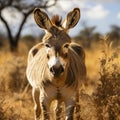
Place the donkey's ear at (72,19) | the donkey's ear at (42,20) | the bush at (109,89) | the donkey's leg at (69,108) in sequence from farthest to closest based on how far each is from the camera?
the bush at (109,89) < the donkey's leg at (69,108) < the donkey's ear at (72,19) < the donkey's ear at (42,20)

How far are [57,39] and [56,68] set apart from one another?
0.50 meters

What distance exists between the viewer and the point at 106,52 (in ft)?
26.9

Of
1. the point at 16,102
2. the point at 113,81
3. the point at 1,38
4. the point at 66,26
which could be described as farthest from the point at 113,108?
the point at 1,38

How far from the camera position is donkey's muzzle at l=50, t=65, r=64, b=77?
6105mm

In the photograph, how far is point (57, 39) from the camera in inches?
252

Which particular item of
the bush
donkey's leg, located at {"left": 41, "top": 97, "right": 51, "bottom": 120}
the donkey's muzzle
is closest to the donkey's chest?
donkey's leg, located at {"left": 41, "top": 97, "right": 51, "bottom": 120}

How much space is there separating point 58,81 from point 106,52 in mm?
1762

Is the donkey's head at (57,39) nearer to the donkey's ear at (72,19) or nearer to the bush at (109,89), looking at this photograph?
the donkey's ear at (72,19)

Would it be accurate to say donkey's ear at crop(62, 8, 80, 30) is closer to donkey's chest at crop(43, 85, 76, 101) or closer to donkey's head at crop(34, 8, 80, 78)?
donkey's head at crop(34, 8, 80, 78)

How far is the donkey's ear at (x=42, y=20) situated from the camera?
21.9ft

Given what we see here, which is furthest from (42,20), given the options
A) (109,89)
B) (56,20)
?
(109,89)

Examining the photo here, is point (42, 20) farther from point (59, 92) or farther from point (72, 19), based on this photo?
point (59, 92)

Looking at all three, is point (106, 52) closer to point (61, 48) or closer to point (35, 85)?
point (35, 85)

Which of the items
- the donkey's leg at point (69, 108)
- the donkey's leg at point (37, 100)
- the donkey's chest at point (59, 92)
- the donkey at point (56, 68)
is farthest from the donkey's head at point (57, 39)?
the donkey's leg at point (37, 100)
